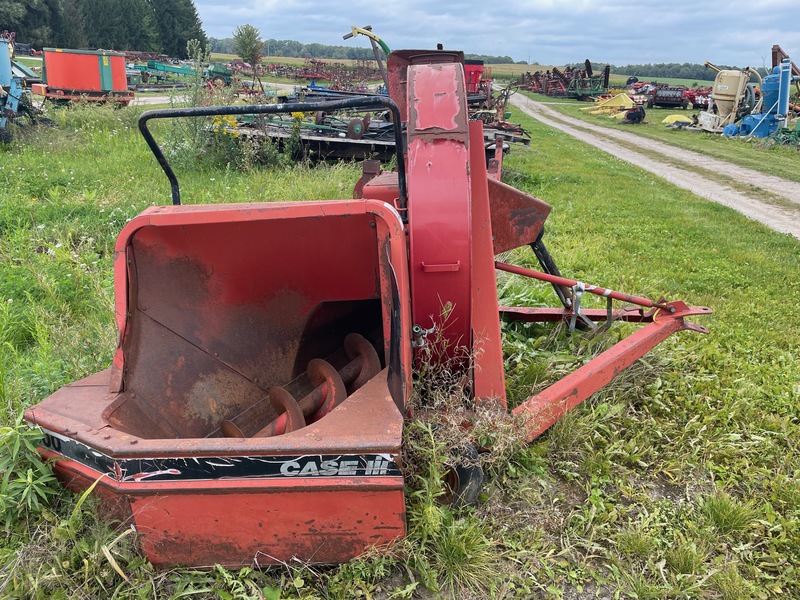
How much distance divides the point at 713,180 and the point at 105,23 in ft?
203

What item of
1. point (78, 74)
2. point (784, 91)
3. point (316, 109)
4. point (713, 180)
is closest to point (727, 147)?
point (784, 91)

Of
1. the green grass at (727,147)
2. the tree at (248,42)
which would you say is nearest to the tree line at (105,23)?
the tree at (248,42)

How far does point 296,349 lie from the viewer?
300 cm

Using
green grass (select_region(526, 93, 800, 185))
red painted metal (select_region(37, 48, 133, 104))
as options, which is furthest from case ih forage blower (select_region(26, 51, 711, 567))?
red painted metal (select_region(37, 48, 133, 104))

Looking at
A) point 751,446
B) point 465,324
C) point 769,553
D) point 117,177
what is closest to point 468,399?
point 465,324

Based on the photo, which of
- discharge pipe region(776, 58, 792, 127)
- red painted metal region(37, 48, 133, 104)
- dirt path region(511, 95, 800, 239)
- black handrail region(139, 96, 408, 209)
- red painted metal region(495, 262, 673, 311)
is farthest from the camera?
discharge pipe region(776, 58, 792, 127)

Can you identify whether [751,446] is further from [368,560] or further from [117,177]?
[117,177]

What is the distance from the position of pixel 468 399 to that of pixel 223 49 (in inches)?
5029

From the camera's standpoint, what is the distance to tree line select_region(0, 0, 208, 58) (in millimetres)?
48594

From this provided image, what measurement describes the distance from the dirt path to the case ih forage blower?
7.30m

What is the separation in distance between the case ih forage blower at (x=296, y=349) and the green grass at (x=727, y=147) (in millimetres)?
11747

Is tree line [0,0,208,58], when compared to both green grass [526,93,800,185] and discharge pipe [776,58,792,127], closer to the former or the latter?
green grass [526,93,800,185]

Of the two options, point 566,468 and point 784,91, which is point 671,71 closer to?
point 784,91

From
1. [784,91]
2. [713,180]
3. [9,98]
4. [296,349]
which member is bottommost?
[296,349]
